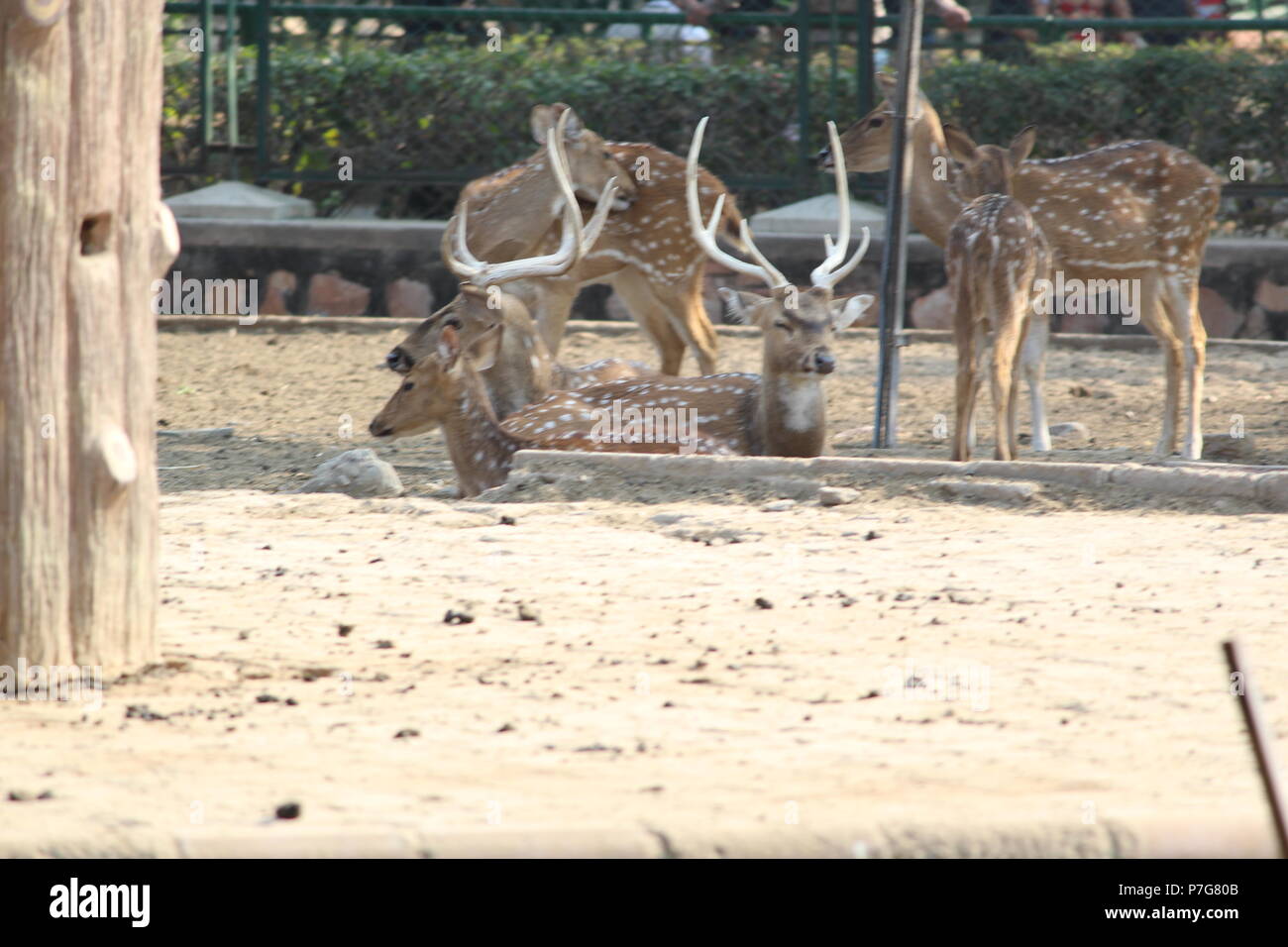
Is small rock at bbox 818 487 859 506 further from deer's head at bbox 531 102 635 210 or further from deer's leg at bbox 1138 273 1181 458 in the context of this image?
deer's head at bbox 531 102 635 210

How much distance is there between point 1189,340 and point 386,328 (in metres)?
4.91

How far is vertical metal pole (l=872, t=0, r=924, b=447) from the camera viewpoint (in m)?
8.60

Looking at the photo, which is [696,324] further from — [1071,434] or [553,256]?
[1071,434]

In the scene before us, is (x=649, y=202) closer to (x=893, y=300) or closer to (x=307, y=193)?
(x=893, y=300)

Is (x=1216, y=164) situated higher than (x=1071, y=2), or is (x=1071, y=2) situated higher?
(x=1071, y=2)

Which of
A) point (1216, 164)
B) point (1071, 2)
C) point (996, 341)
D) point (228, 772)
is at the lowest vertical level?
point (228, 772)

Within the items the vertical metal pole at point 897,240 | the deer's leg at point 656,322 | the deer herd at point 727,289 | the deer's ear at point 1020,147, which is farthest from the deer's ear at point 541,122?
the deer's ear at point 1020,147

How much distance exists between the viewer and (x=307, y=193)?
44.1 ft

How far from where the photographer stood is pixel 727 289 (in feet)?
25.6

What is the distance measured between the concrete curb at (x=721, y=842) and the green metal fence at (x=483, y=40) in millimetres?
9257

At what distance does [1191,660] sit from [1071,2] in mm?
8994

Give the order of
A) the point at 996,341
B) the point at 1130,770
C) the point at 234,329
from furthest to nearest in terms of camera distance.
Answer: the point at 234,329
the point at 996,341
the point at 1130,770
